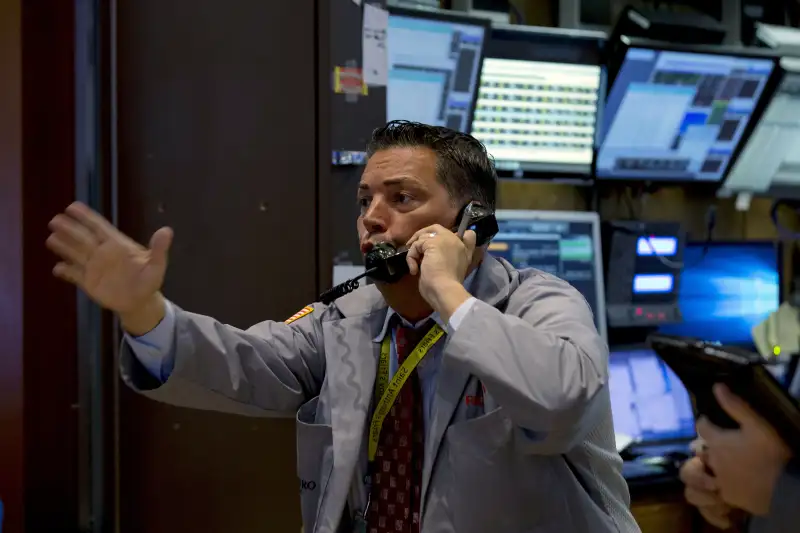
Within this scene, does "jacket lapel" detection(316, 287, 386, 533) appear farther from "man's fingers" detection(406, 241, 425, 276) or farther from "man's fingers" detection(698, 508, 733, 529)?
"man's fingers" detection(698, 508, 733, 529)

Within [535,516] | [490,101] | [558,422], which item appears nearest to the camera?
[558,422]

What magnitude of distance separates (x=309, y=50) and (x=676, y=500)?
1.95 metres

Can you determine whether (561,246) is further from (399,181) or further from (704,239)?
(399,181)

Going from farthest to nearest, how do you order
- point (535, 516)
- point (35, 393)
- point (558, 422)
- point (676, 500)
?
point (676, 500)
point (35, 393)
point (535, 516)
point (558, 422)

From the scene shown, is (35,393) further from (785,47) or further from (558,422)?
(785,47)

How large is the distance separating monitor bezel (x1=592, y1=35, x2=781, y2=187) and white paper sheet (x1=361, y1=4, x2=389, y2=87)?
1.17 metres

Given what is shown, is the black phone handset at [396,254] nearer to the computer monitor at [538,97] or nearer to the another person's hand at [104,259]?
the another person's hand at [104,259]

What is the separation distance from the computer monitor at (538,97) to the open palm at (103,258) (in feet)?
6.28

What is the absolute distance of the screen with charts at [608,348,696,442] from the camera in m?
2.76

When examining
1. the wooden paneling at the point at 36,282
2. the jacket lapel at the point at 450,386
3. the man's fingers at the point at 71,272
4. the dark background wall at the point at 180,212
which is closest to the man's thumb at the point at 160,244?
the man's fingers at the point at 71,272

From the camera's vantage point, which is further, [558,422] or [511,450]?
[511,450]

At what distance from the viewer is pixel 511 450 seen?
110 cm

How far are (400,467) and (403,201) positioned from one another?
1.59ft

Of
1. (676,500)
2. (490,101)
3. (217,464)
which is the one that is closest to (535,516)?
(217,464)
